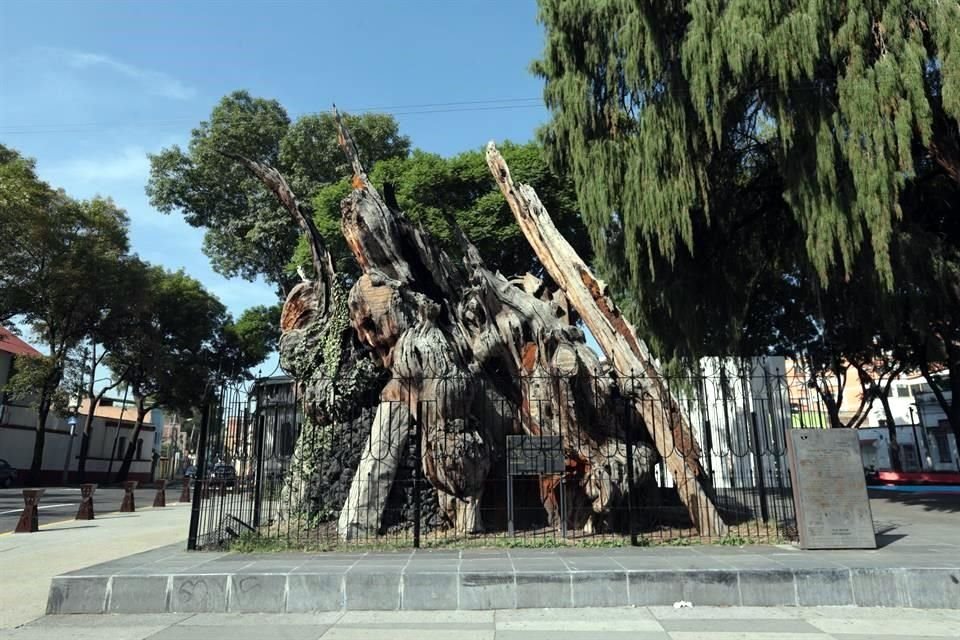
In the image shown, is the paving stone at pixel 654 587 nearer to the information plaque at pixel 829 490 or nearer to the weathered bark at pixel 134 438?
the information plaque at pixel 829 490

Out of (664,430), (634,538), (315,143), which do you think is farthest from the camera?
(315,143)

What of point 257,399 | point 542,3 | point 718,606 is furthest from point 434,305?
point 542,3

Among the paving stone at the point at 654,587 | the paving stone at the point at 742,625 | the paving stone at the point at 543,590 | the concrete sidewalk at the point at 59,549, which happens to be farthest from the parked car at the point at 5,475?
the paving stone at the point at 742,625

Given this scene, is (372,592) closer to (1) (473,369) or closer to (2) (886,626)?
(2) (886,626)

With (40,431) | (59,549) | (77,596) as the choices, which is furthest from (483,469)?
(40,431)

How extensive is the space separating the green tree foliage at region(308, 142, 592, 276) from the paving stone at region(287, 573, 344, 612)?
53.4 feet

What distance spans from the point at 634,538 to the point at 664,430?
2280mm

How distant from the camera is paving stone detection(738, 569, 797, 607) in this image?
5926mm

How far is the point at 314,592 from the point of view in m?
5.93

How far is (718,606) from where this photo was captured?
5.90m

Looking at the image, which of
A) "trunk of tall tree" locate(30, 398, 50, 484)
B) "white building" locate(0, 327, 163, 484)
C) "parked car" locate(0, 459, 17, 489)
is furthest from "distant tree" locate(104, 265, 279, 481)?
"parked car" locate(0, 459, 17, 489)

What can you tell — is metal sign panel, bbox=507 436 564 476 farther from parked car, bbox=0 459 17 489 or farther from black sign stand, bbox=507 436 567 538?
parked car, bbox=0 459 17 489

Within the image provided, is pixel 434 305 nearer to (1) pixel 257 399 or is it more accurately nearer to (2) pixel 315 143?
(1) pixel 257 399

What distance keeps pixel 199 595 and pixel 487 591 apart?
283cm
